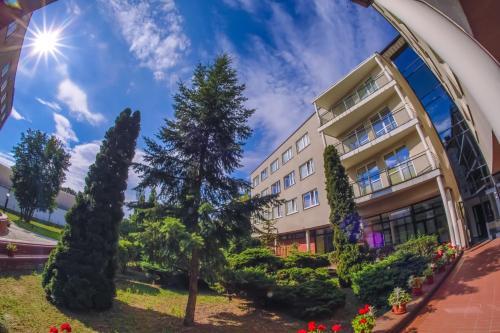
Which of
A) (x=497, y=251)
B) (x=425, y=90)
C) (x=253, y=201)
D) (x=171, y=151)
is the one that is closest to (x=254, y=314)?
(x=253, y=201)

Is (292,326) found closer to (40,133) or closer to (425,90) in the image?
(425,90)

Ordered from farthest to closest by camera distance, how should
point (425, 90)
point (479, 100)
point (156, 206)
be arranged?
1. point (425, 90)
2. point (156, 206)
3. point (479, 100)

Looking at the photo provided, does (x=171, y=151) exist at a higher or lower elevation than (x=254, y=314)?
higher

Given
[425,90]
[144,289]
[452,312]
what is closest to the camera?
[452,312]

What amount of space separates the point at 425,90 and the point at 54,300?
21037 mm

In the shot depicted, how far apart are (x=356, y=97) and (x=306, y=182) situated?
27.9 ft

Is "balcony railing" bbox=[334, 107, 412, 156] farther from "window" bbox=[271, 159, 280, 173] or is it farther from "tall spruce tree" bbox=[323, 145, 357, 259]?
"window" bbox=[271, 159, 280, 173]

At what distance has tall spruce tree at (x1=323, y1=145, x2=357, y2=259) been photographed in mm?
13320

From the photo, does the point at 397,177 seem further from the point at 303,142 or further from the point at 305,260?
the point at 303,142

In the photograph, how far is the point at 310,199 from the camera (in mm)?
22906

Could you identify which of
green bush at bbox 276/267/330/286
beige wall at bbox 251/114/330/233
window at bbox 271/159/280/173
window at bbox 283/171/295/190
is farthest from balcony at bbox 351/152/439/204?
window at bbox 271/159/280/173

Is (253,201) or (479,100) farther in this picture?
(253,201)

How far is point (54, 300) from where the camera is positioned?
775 centimetres

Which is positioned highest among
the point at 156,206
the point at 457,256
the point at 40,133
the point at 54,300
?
the point at 40,133
